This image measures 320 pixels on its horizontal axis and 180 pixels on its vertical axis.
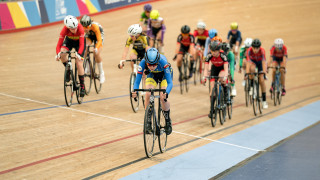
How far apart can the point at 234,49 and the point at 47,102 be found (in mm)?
6893

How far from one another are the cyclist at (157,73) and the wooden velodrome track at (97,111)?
0.71m

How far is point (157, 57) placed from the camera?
4961 mm

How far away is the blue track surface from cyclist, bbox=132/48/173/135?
0.50 metres

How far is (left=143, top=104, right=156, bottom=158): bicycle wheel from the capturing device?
4.90 metres

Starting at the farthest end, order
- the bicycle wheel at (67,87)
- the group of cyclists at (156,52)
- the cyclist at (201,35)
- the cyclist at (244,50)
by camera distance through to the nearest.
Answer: the cyclist at (201,35)
the cyclist at (244,50)
the bicycle wheel at (67,87)
the group of cyclists at (156,52)

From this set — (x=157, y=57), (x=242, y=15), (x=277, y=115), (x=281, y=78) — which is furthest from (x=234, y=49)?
(x=157, y=57)

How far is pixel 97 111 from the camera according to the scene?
23.7ft

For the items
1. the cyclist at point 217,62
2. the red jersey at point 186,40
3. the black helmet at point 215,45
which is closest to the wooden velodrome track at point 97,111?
the cyclist at point 217,62

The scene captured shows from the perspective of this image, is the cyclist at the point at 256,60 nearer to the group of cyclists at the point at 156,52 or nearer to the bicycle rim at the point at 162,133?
the group of cyclists at the point at 156,52

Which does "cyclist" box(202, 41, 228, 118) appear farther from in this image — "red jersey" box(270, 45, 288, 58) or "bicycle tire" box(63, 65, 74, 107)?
"red jersey" box(270, 45, 288, 58)

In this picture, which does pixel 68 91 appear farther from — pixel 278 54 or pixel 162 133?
pixel 278 54

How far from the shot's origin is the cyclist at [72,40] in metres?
6.66

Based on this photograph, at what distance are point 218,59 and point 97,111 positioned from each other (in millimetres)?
2166

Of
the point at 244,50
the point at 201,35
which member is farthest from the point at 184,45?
the point at 244,50
